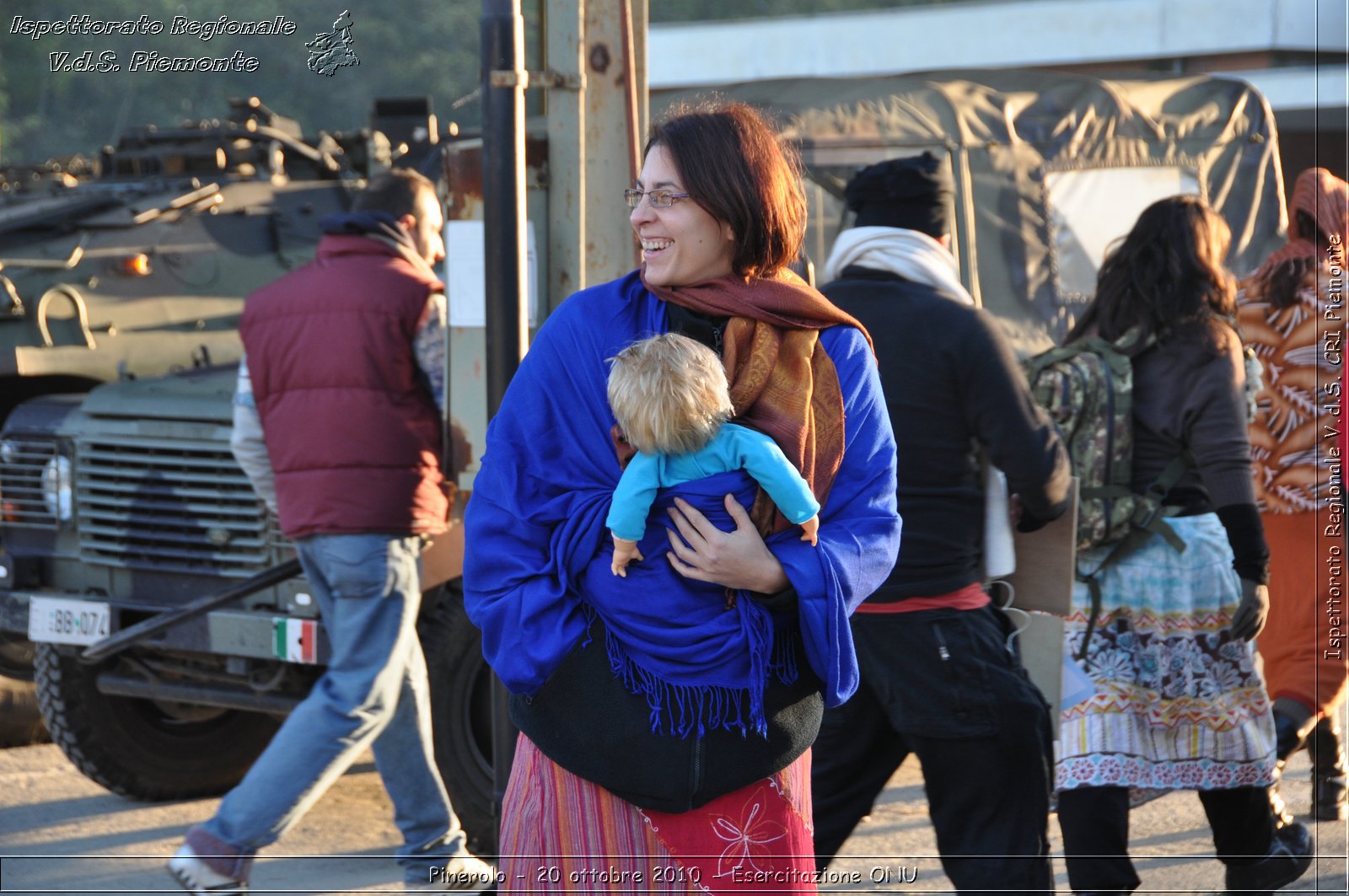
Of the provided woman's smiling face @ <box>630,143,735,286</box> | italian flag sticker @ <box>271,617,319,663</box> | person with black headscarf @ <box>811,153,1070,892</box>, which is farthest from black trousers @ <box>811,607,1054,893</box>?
italian flag sticker @ <box>271,617,319,663</box>

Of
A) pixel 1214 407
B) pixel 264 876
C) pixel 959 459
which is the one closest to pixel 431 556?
pixel 264 876

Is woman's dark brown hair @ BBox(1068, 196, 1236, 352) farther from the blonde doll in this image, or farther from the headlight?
the headlight

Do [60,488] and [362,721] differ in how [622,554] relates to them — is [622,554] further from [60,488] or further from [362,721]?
[60,488]

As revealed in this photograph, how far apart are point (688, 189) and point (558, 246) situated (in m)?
1.87

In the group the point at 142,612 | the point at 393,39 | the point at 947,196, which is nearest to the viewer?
the point at 947,196

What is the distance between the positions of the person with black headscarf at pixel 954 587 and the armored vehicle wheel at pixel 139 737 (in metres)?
3.12

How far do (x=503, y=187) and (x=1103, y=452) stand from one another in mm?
1623

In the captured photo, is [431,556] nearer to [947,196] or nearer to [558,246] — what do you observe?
[558,246]

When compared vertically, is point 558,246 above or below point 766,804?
above

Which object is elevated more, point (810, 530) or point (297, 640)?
point (810, 530)

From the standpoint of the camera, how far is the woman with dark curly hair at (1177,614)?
4039 millimetres

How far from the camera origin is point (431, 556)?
5.06 metres

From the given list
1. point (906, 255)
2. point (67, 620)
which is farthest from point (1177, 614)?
point (67, 620)

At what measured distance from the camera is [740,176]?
2.50 meters
